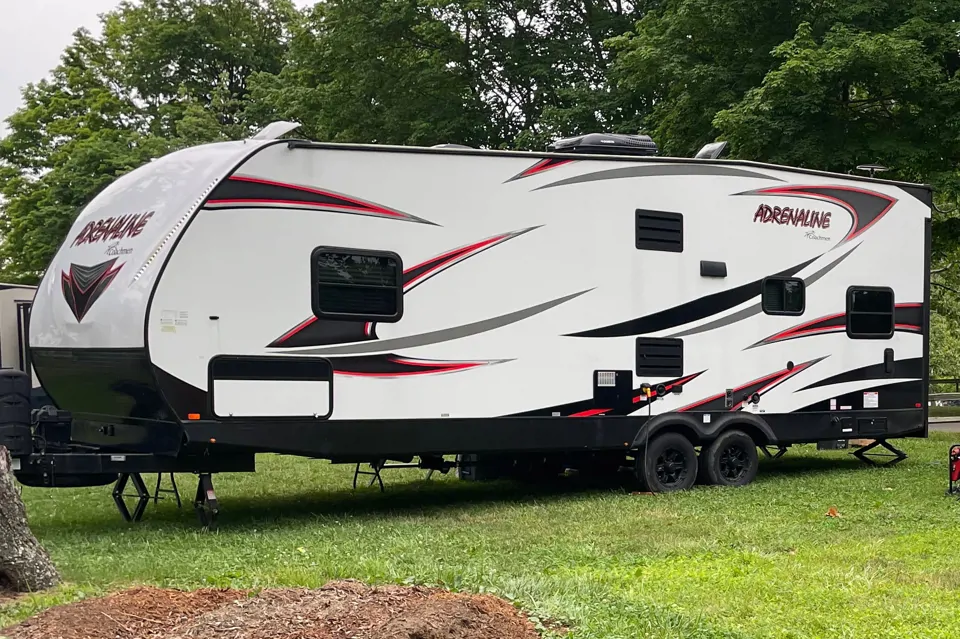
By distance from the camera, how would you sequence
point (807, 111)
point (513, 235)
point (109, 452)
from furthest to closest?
point (807, 111) < point (513, 235) < point (109, 452)

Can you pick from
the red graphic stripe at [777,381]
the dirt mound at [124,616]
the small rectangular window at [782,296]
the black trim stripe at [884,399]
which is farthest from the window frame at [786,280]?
the dirt mound at [124,616]

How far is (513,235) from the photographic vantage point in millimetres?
10852

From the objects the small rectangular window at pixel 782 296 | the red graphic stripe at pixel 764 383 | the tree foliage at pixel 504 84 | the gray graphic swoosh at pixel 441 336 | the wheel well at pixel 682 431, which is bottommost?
the wheel well at pixel 682 431

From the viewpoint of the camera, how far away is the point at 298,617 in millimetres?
5211

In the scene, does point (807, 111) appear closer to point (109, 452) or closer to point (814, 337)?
point (814, 337)

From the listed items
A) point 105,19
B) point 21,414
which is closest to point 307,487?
point 21,414

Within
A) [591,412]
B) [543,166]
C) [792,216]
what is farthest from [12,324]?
[792,216]

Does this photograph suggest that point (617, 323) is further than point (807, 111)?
No

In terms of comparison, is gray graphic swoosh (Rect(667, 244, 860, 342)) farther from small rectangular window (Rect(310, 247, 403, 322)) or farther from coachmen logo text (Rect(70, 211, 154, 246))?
coachmen logo text (Rect(70, 211, 154, 246))

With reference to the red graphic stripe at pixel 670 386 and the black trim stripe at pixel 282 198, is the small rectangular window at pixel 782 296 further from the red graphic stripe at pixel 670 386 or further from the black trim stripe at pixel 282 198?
the black trim stripe at pixel 282 198

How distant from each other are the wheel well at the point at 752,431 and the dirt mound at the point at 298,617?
7245mm

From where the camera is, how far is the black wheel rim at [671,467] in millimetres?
11969

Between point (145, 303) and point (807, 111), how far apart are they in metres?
11.9

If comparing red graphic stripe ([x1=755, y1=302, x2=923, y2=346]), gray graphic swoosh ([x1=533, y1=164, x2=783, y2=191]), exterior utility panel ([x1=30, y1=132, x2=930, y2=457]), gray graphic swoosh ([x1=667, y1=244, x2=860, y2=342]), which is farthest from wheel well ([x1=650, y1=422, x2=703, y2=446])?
gray graphic swoosh ([x1=533, y1=164, x2=783, y2=191])
